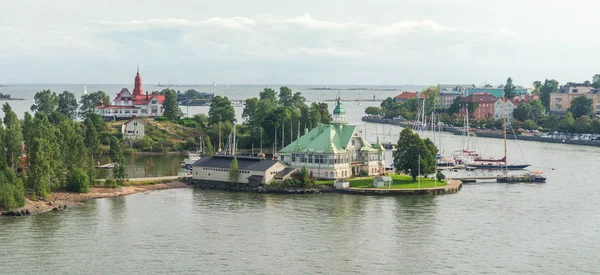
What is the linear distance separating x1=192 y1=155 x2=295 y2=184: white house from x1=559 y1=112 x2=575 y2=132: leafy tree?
228ft

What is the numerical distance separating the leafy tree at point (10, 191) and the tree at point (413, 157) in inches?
1051

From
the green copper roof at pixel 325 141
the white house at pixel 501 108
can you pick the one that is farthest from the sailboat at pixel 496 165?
the white house at pixel 501 108

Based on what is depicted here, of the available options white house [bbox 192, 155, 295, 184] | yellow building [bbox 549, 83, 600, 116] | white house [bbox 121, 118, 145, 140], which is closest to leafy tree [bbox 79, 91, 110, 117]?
white house [bbox 121, 118, 145, 140]

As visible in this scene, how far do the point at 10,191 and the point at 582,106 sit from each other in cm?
10028

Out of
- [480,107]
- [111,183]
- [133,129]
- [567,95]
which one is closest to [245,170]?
[111,183]

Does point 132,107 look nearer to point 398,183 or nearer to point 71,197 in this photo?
point 71,197

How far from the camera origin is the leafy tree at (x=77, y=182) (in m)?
54.6

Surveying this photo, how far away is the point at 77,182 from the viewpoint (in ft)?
→ 180

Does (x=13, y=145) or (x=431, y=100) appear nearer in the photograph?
(x=13, y=145)

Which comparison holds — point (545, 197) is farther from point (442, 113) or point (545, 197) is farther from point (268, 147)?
point (442, 113)

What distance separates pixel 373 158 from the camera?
6350cm

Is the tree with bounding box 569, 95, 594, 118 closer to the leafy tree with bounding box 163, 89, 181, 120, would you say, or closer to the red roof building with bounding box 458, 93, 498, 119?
the red roof building with bounding box 458, 93, 498, 119

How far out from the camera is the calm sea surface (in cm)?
3647

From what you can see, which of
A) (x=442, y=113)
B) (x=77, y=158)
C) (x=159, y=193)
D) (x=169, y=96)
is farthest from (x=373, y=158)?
(x=442, y=113)
